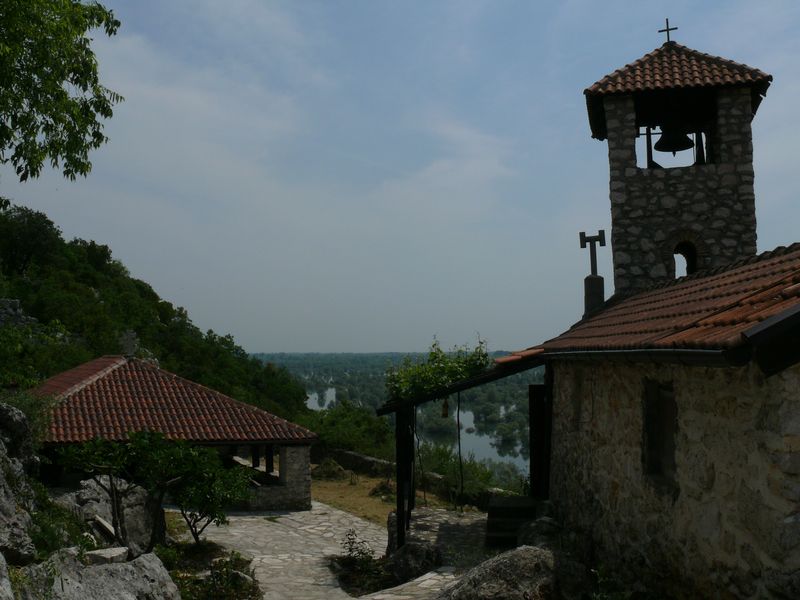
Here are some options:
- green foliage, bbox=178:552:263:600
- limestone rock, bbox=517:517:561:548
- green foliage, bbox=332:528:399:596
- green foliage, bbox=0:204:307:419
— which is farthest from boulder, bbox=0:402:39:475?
green foliage, bbox=0:204:307:419

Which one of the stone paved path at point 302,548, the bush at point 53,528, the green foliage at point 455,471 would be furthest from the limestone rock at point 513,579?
the green foliage at point 455,471

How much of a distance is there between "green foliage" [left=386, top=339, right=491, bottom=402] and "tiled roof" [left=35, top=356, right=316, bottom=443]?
6389 mm

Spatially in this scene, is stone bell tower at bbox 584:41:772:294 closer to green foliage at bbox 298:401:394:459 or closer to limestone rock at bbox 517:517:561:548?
limestone rock at bbox 517:517:561:548

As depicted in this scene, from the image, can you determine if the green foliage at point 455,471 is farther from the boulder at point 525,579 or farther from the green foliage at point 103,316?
the green foliage at point 103,316

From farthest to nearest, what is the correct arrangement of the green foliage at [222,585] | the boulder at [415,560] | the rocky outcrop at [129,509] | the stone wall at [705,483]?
the rocky outcrop at [129,509] → the boulder at [415,560] → the green foliage at [222,585] → the stone wall at [705,483]

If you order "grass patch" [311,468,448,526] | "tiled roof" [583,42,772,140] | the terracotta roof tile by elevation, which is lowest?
"grass patch" [311,468,448,526]

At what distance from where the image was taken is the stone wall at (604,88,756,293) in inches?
449

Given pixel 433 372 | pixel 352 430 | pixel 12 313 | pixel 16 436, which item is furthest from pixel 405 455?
pixel 12 313

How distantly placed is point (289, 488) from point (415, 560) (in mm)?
8626

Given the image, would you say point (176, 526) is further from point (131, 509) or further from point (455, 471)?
point (455, 471)

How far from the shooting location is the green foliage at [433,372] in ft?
40.0

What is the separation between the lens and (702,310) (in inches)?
255

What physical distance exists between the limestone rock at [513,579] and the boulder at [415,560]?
3.15 meters

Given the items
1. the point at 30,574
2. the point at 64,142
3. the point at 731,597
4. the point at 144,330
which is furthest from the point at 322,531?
the point at 144,330
